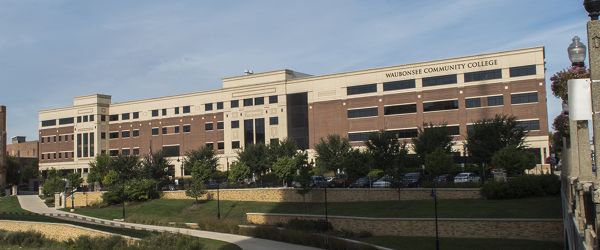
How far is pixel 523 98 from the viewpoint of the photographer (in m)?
65.9

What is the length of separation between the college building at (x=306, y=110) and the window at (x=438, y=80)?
13 centimetres

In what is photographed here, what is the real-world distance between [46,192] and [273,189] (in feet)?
126

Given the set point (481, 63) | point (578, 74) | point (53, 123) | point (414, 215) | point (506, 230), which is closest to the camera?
point (578, 74)

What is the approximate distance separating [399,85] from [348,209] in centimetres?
3455

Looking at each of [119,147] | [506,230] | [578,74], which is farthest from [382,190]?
[119,147]

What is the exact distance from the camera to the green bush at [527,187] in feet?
118

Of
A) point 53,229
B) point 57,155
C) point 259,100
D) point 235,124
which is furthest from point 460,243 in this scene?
point 57,155

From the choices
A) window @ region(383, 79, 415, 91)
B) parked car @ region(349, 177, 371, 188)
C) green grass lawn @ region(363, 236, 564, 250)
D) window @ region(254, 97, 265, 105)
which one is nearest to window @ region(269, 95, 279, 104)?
window @ region(254, 97, 265, 105)

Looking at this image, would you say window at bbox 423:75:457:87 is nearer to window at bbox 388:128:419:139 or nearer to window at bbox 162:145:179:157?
window at bbox 388:128:419:139

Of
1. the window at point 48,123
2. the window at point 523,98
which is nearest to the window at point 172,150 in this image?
the window at point 48,123

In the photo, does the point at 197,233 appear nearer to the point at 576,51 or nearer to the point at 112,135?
the point at 576,51

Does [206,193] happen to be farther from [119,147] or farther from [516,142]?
[119,147]

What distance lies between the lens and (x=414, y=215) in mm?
36719

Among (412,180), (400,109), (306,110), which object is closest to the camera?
(412,180)
